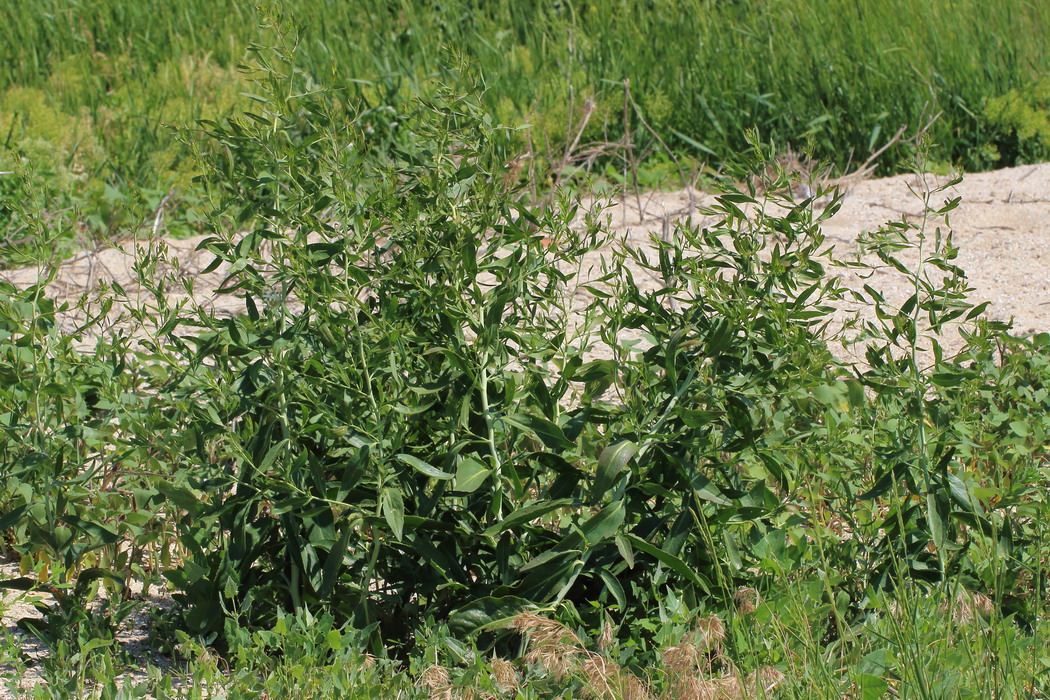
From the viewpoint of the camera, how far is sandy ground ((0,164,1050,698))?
4.45m

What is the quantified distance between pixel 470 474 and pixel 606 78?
4.75m

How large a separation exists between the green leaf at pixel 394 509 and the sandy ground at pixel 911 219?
209 cm

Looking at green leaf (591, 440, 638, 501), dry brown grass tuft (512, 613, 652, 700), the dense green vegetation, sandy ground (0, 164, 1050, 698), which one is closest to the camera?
dry brown grass tuft (512, 613, 652, 700)

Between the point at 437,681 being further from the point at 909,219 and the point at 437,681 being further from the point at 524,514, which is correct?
the point at 909,219

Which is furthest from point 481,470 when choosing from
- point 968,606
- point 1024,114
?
point 1024,114

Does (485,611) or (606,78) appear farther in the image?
(606,78)

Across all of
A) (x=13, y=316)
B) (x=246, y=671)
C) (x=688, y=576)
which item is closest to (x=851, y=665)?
(x=688, y=576)

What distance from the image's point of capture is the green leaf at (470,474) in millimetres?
2176

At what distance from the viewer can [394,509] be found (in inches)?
84.5

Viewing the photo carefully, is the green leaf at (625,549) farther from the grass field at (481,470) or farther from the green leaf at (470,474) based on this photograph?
the green leaf at (470,474)

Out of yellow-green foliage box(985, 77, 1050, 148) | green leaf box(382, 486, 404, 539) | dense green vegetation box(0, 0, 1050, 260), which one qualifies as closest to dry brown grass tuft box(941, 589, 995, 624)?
green leaf box(382, 486, 404, 539)

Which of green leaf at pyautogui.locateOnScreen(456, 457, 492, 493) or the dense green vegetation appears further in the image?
the dense green vegetation

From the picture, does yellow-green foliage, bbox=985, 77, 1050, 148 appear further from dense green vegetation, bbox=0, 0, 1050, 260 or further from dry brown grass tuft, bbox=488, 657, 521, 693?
dry brown grass tuft, bbox=488, 657, 521, 693

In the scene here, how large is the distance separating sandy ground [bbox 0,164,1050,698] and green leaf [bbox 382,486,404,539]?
2.09 meters
